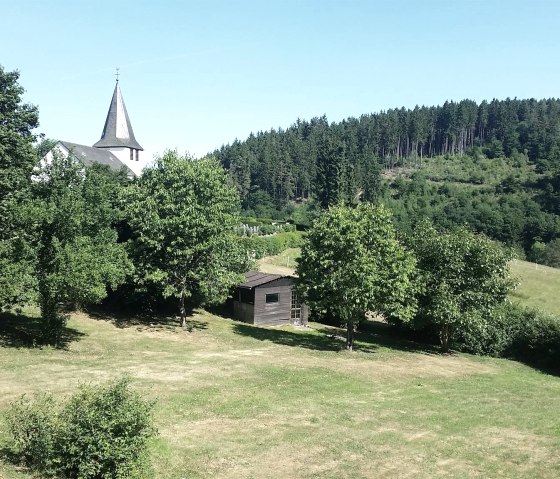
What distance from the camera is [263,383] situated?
2553 cm

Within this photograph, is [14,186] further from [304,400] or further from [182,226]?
[304,400]

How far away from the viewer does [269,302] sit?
46.0m

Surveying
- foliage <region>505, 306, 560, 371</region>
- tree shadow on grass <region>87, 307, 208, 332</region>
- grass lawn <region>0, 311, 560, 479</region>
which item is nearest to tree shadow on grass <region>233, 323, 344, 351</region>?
grass lawn <region>0, 311, 560, 479</region>

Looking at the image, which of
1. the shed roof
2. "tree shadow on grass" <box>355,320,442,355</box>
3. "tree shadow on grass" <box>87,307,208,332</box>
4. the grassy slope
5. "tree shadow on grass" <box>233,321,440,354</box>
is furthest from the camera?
the grassy slope

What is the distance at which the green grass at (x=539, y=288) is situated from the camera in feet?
208

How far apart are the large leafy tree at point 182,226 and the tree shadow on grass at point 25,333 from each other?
6.50 m

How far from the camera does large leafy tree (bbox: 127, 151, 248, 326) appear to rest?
3775 cm

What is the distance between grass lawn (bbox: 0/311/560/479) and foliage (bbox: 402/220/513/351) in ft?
10.8

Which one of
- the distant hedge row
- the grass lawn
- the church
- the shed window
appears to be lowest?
the grass lawn

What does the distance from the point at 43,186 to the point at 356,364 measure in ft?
69.4

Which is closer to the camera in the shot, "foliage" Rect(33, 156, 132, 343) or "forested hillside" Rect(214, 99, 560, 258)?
"foliage" Rect(33, 156, 132, 343)

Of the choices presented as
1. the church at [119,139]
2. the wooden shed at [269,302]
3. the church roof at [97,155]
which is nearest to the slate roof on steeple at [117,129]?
the church at [119,139]

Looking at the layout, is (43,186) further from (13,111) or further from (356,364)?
(356,364)

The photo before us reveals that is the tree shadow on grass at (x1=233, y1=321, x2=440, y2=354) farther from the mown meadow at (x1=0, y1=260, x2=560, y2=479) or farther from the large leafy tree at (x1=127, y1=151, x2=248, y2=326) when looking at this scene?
the large leafy tree at (x1=127, y1=151, x2=248, y2=326)
